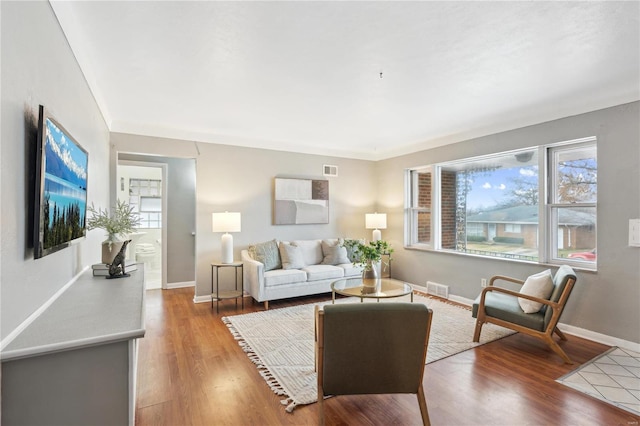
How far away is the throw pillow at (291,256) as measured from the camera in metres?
4.77

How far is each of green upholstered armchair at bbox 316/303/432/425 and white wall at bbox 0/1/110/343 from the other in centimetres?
138

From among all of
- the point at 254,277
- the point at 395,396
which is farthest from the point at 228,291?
the point at 395,396

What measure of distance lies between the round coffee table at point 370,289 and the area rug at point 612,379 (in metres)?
1.48

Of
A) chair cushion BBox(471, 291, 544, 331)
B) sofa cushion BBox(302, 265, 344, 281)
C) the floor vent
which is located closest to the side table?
sofa cushion BBox(302, 265, 344, 281)

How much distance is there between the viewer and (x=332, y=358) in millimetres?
1930

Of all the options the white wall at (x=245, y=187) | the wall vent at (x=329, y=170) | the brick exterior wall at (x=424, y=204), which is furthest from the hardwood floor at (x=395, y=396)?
the wall vent at (x=329, y=170)

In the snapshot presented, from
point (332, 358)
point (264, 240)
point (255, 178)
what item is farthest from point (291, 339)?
point (255, 178)

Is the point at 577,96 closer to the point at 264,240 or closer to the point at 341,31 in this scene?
the point at 341,31

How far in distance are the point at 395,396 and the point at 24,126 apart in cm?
260

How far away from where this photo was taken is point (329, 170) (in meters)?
5.86

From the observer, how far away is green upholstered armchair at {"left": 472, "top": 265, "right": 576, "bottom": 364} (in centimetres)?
285

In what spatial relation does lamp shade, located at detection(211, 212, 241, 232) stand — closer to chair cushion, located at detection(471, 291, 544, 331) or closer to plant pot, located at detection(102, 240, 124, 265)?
plant pot, located at detection(102, 240, 124, 265)

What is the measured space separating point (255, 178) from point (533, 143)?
3771mm

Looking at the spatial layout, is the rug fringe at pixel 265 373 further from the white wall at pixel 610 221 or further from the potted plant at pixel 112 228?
the white wall at pixel 610 221
